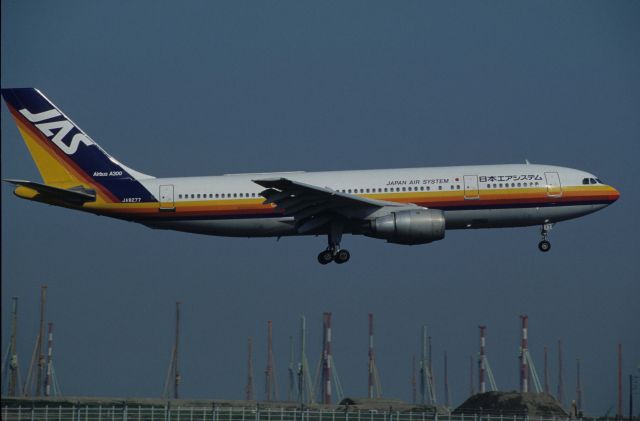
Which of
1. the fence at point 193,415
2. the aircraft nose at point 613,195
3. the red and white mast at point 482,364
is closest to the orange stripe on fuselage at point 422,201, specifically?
the aircraft nose at point 613,195

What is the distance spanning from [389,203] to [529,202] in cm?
687

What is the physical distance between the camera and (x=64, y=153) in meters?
59.3

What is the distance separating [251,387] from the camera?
103750 millimetres

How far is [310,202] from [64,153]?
14083mm

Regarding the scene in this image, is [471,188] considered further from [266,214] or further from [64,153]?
[64,153]

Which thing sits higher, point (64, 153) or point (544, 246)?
point (64, 153)

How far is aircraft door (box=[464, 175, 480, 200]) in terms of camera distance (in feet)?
179

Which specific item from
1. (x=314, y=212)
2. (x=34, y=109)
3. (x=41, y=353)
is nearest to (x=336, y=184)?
(x=314, y=212)

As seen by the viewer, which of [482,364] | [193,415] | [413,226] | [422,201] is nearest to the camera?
[193,415]

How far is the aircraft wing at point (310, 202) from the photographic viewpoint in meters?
52.3

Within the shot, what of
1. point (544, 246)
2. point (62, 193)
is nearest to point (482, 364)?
point (544, 246)

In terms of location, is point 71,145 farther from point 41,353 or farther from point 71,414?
point 41,353

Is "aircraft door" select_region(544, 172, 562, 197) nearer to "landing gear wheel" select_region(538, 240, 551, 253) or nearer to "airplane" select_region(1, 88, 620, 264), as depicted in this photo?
"airplane" select_region(1, 88, 620, 264)

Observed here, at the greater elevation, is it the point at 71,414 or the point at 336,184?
the point at 336,184
